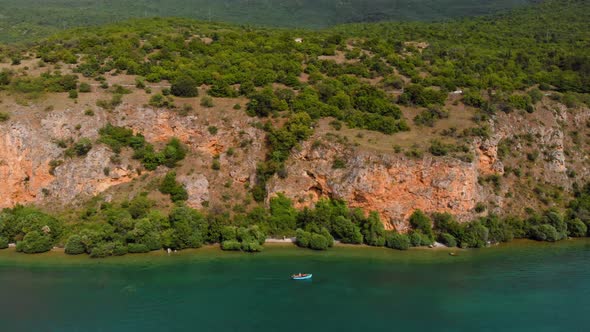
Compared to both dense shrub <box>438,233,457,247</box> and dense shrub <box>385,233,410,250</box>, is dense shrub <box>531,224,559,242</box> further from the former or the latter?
dense shrub <box>385,233,410,250</box>

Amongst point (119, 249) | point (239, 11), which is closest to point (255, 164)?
point (119, 249)

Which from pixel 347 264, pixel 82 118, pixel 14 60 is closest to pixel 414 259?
pixel 347 264

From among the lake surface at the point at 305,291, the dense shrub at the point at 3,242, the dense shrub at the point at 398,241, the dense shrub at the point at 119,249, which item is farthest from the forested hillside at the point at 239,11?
the dense shrub at the point at 398,241

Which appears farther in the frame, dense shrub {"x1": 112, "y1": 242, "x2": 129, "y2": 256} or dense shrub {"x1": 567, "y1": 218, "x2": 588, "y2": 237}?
dense shrub {"x1": 567, "y1": 218, "x2": 588, "y2": 237}

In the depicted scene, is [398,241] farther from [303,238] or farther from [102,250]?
[102,250]

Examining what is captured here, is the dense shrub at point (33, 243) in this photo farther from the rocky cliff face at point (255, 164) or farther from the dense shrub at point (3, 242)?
the rocky cliff face at point (255, 164)

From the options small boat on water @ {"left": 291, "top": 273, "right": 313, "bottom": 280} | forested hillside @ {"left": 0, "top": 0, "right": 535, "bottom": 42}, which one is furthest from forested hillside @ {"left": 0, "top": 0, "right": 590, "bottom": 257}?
forested hillside @ {"left": 0, "top": 0, "right": 535, "bottom": 42}
